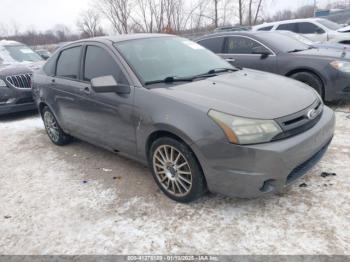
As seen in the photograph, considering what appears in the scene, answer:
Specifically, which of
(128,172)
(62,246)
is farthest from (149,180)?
(62,246)

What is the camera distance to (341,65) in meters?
5.38

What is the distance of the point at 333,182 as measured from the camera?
325 cm

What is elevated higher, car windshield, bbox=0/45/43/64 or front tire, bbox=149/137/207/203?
car windshield, bbox=0/45/43/64

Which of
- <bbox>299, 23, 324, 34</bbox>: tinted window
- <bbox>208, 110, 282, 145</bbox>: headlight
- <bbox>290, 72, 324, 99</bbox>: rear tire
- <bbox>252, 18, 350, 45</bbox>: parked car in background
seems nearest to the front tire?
<bbox>208, 110, 282, 145</bbox>: headlight

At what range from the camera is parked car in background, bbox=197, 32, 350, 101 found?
5.39 m

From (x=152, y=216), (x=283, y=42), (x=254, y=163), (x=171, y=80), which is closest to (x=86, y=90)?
(x=171, y=80)

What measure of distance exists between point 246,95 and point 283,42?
4.09 m

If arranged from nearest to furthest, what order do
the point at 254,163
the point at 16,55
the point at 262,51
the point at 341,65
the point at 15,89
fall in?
the point at 254,163
the point at 341,65
the point at 262,51
the point at 15,89
the point at 16,55

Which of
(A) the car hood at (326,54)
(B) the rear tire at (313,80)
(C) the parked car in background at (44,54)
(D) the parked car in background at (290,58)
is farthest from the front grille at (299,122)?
(C) the parked car in background at (44,54)

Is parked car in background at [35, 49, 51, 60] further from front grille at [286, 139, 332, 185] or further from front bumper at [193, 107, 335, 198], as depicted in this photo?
front grille at [286, 139, 332, 185]

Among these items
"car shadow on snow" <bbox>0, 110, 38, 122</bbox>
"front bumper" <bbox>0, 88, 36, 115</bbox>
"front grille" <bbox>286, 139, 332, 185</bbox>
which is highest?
"front grille" <bbox>286, 139, 332, 185</bbox>

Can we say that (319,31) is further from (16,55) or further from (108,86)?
(108,86)

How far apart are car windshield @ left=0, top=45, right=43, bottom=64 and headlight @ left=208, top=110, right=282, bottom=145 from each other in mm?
7756

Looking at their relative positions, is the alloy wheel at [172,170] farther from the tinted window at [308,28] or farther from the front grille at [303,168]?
the tinted window at [308,28]
